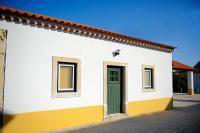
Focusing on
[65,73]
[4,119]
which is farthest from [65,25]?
[4,119]

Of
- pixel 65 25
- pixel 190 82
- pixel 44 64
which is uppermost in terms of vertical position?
pixel 65 25

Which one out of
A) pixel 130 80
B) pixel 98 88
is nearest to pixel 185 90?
pixel 130 80

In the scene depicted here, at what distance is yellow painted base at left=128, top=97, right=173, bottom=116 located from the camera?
32.7 ft

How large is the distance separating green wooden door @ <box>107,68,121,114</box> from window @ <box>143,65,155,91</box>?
6.35ft

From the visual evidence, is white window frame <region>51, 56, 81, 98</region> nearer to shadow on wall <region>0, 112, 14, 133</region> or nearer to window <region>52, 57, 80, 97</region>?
window <region>52, 57, 80, 97</region>

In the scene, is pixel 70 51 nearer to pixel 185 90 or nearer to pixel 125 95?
pixel 125 95

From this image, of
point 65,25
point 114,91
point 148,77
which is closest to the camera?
point 65,25

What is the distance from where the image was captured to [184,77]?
26.9 m

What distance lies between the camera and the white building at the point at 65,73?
628 centimetres

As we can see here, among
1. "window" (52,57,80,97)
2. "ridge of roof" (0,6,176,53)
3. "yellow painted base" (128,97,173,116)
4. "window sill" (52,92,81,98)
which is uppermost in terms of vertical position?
"ridge of roof" (0,6,176,53)

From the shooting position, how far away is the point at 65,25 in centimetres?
752

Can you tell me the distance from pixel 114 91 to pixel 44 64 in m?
3.75

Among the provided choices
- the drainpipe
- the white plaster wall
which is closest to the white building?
the white plaster wall

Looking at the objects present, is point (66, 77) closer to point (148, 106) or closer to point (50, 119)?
point (50, 119)
